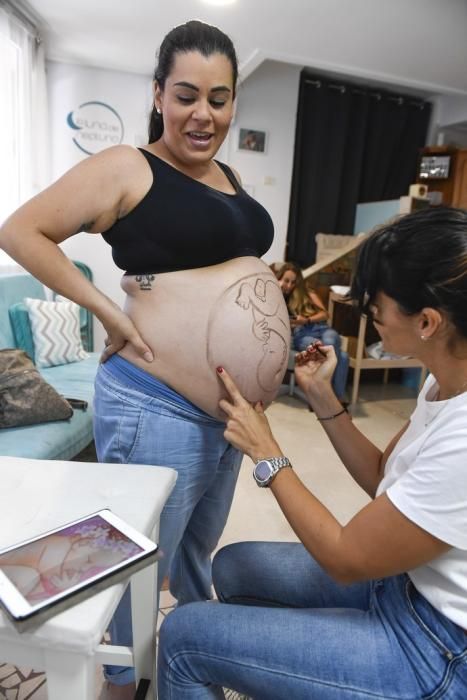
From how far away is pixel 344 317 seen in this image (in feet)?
11.4

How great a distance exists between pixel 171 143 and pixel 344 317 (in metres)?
2.83

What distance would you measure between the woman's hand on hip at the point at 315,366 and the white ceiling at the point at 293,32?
7.64ft

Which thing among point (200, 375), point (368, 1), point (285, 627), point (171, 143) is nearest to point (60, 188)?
point (171, 143)

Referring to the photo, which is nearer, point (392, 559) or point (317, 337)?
point (392, 559)

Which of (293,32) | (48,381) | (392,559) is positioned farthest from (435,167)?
(392,559)

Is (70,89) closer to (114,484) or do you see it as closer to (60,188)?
(60,188)

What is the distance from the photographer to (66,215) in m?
0.73

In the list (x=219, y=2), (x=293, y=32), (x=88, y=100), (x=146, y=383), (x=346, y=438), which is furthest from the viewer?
(x=88, y=100)

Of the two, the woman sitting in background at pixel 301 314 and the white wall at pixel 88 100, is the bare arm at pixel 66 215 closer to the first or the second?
the woman sitting in background at pixel 301 314

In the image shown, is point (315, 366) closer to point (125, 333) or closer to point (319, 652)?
point (125, 333)

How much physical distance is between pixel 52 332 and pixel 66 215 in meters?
1.65

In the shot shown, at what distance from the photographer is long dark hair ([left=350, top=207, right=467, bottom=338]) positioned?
23.7 inches

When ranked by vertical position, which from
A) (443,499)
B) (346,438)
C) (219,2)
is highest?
(219,2)

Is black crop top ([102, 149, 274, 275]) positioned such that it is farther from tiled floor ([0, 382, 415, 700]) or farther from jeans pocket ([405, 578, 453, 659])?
tiled floor ([0, 382, 415, 700])
